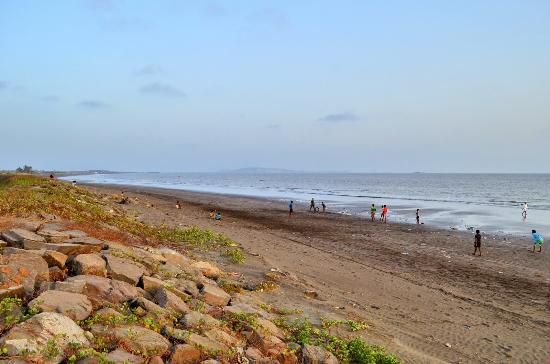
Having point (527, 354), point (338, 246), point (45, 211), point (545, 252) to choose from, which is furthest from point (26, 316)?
point (545, 252)

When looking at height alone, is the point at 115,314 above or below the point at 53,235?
below

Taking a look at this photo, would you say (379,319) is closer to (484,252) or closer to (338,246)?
(338,246)

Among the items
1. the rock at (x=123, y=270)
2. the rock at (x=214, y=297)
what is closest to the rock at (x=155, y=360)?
the rock at (x=123, y=270)

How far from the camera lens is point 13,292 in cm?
781

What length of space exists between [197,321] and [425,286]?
1198 cm

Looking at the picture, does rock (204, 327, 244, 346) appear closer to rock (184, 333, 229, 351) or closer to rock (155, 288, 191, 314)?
rock (184, 333, 229, 351)

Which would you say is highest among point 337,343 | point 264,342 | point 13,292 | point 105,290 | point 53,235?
point 53,235

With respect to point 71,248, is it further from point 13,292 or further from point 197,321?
point 197,321

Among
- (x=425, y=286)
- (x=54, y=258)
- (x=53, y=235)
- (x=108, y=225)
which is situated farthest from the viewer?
(x=108, y=225)

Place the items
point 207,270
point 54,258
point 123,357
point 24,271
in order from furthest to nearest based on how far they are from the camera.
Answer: point 207,270, point 54,258, point 24,271, point 123,357

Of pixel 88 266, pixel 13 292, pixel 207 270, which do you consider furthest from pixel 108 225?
pixel 13 292

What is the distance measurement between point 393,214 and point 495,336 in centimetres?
3826

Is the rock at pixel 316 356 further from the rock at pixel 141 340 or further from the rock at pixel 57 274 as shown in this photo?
the rock at pixel 57 274

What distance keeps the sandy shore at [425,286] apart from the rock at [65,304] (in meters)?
6.30
